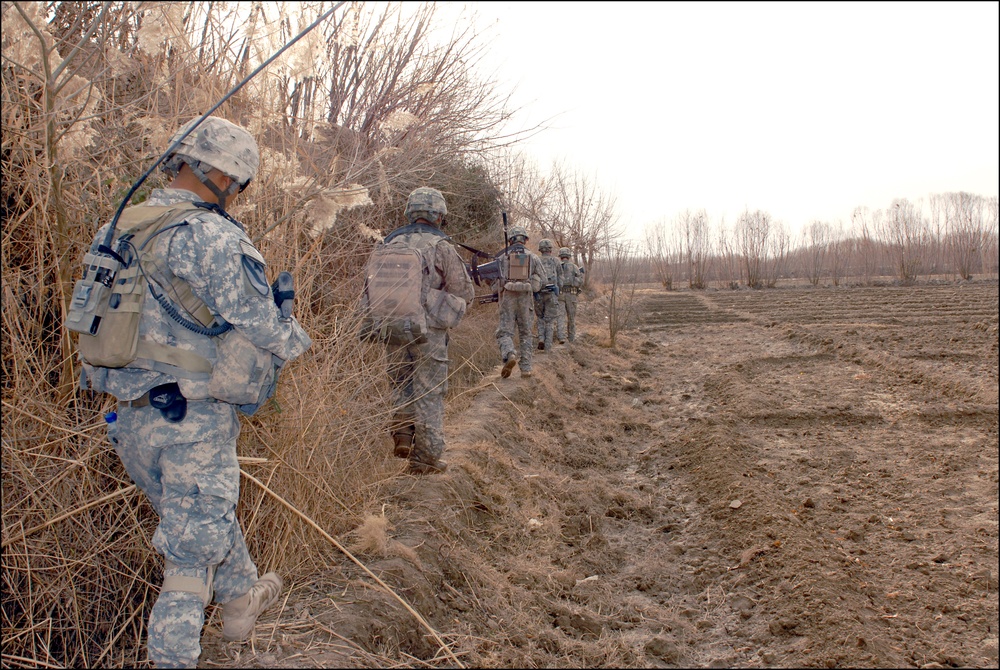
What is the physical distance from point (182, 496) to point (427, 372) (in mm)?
2497

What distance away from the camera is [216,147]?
2.36m

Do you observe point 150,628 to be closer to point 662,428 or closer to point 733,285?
point 662,428

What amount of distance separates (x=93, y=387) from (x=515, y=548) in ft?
9.45

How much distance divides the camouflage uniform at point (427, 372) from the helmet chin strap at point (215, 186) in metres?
2.06

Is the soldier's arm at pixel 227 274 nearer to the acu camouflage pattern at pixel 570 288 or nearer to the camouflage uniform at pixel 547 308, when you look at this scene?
the camouflage uniform at pixel 547 308

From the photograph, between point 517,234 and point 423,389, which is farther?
point 517,234

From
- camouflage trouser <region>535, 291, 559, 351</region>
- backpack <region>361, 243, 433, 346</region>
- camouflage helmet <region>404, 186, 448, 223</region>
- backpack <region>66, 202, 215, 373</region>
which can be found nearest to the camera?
backpack <region>66, 202, 215, 373</region>

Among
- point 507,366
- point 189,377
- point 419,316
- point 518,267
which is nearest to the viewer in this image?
point 189,377

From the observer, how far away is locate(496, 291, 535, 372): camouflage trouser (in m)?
9.21

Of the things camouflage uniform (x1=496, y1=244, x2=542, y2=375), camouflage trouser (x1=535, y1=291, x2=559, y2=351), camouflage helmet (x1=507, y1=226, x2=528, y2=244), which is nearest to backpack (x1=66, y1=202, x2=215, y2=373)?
camouflage uniform (x1=496, y1=244, x2=542, y2=375)

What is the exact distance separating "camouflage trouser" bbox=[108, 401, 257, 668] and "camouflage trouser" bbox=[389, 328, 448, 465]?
228 cm

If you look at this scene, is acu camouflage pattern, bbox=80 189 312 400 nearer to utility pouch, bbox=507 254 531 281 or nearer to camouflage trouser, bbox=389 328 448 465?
camouflage trouser, bbox=389 328 448 465

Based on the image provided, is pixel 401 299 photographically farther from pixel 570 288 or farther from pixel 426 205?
pixel 570 288

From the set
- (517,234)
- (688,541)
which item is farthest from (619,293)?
(688,541)
